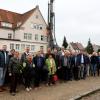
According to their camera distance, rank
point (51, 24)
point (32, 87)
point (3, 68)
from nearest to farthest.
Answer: point (3, 68)
point (32, 87)
point (51, 24)

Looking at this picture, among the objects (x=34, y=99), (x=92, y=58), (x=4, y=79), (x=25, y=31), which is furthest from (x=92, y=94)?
(x=25, y=31)

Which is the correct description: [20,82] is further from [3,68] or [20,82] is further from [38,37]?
[38,37]

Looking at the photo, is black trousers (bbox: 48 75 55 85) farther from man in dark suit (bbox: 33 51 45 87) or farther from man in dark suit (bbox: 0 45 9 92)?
man in dark suit (bbox: 0 45 9 92)

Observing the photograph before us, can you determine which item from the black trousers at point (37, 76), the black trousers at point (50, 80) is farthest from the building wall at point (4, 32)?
the black trousers at point (37, 76)

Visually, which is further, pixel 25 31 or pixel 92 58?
pixel 25 31

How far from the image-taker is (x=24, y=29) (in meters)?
65.1

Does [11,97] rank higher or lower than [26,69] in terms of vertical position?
lower

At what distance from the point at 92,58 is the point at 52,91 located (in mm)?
7237

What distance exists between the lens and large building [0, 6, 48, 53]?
208 ft

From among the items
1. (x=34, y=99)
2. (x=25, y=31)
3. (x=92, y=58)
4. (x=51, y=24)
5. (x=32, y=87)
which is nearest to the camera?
(x=34, y=99)

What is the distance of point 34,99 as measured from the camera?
11656mm

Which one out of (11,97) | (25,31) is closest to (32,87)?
(11,97)

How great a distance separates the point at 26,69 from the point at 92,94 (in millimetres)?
3092

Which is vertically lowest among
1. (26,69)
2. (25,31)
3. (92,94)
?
(92,94)
